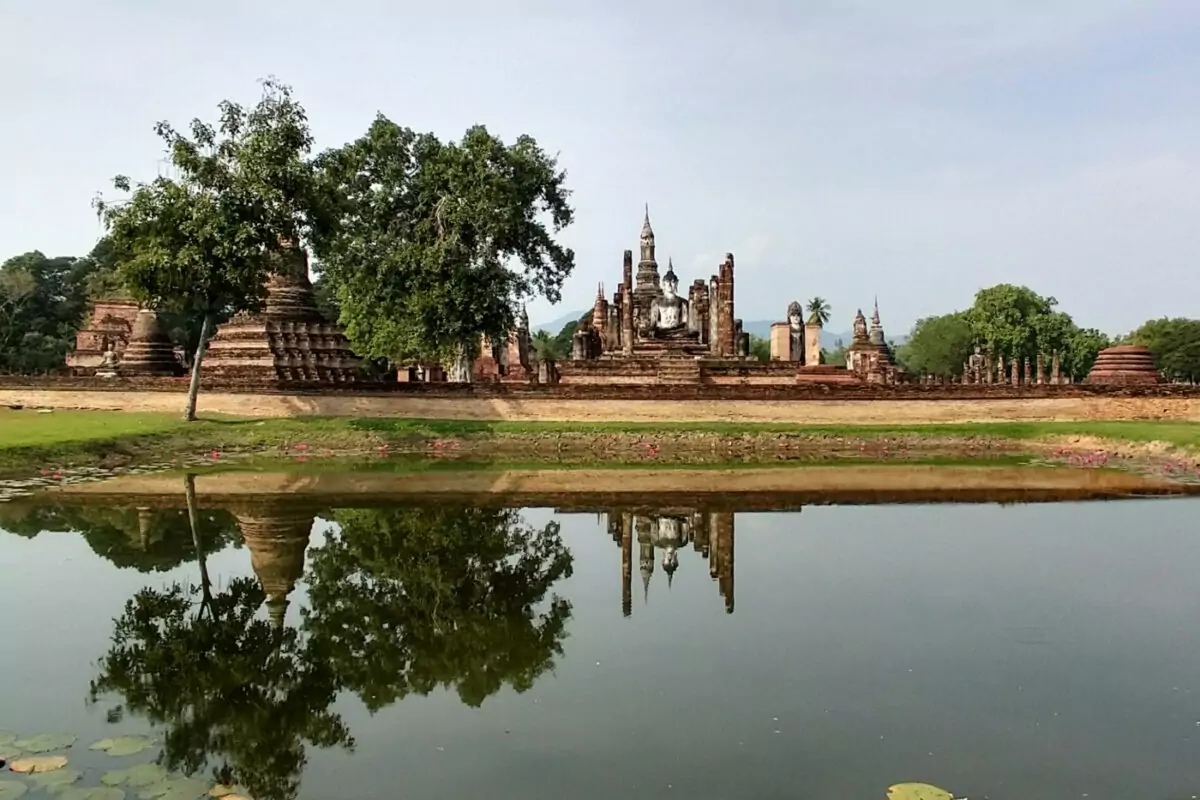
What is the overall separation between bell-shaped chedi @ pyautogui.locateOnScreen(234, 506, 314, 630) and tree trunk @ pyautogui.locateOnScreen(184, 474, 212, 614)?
0.56 meters

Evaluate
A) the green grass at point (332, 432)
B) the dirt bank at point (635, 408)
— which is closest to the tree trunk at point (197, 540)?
the green grass at point (332, 432)

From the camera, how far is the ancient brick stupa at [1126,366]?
3491cm

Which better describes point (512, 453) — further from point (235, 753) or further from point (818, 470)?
point (235, 753)

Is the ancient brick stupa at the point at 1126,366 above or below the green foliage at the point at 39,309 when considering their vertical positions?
below

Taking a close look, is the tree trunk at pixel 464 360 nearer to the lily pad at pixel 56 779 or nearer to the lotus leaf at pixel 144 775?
the lotus leaf at pixel 144 775

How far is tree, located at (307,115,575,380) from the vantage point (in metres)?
29.9

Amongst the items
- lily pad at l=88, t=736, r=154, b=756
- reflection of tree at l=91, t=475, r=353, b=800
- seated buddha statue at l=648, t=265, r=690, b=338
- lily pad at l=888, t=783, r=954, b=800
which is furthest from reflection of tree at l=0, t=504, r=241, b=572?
seated buddha statue at l=648, t=265, r=690, b=338

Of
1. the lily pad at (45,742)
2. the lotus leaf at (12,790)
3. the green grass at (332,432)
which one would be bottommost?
the lotus leaf at (12,790)

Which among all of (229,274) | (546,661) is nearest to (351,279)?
(229,274)

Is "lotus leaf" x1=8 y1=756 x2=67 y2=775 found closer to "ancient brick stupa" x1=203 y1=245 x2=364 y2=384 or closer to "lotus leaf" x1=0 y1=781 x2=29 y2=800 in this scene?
"lotus leaf" x1=0 y1=781 x2=29 y2=800

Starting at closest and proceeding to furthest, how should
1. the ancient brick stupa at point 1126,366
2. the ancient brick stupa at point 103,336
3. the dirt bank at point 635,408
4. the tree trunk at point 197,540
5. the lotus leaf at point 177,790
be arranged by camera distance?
the lotus leaf at point 177,790
the tree trunk at point 197,540
the dirt bank at point 635,408
the ancient brick stupa at point 1126,366
the ancient brick stupa at point 103,336

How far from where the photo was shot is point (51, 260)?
225 feet

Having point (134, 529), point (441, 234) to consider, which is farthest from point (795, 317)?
point (134, 529)

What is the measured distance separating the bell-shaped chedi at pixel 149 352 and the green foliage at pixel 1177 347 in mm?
62941
